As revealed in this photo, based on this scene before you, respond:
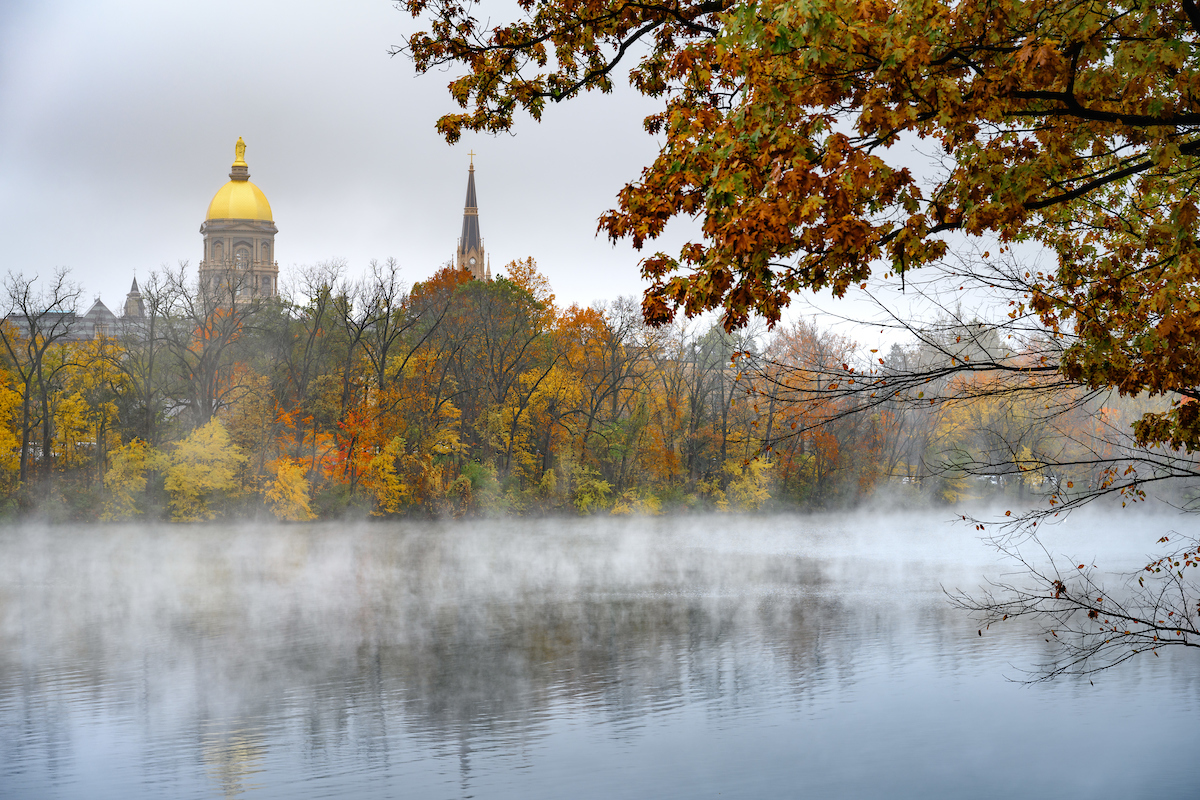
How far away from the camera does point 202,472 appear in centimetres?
4003

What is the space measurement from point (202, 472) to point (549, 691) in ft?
97.2

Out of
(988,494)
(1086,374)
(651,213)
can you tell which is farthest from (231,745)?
(988,494)

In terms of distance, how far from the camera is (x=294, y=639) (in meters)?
18.3

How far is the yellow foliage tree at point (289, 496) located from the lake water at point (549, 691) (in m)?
12.4

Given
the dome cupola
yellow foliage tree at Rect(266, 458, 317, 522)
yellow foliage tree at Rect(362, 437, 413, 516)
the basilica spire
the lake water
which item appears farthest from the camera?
the basilica spire

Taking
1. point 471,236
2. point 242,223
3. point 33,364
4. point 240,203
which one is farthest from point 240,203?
point 33,364

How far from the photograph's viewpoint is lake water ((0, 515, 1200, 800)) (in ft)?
35.6

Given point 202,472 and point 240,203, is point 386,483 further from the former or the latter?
point 240,203

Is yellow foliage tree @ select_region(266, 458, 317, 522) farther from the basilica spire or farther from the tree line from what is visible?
the basilica spire

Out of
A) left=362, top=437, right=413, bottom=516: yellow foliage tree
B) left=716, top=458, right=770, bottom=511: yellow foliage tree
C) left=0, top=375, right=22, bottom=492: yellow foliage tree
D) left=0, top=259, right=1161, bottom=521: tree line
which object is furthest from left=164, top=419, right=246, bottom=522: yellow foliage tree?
left=716, top=458, right=770, bottom=511: yellow foliage tree

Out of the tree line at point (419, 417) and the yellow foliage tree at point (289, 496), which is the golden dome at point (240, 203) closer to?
the tree line at point (419, 417)

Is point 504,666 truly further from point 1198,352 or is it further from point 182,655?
point 1198,352

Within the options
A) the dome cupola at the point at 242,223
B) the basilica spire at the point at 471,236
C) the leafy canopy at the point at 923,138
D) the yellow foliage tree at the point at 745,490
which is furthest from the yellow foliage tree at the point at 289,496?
the basilica spire at the point at 471,236

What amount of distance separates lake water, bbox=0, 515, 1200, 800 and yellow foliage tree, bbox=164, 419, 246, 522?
11.1 m
